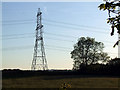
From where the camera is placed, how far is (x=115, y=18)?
208 inches

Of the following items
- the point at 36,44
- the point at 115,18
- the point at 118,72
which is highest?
the point at 36,44

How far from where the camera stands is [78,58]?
74938mm

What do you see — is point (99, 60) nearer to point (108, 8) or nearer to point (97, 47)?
point (97, 47)

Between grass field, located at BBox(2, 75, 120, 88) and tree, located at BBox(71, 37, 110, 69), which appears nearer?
Result: grass field, located at BBox(2, 75, 120, 88)

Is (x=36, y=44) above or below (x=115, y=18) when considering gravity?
above

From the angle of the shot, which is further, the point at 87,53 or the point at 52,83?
the point at 87,53

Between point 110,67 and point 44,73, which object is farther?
point 110,67

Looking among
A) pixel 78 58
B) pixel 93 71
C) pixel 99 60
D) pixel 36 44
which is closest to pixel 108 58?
pixel 99 60

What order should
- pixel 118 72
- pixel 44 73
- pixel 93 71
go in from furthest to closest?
pixel 93 71 → pixel 118 72 → pixel 44 73

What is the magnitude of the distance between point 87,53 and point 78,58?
3.58 meters

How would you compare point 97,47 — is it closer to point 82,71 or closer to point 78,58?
point 78,58

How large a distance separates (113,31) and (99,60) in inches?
2760

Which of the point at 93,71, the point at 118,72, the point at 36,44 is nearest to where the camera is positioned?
the point at 36,44

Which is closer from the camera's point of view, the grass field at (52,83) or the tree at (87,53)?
the grass field at (52,83)
